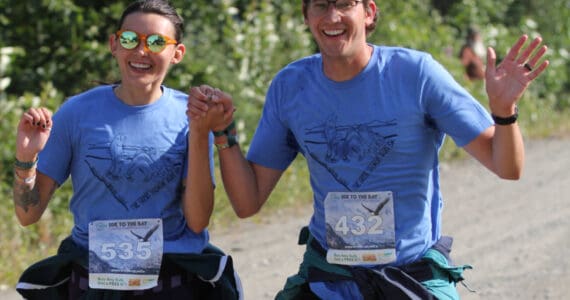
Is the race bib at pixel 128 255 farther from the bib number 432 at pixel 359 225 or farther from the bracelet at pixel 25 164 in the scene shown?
the bib number 432 at pixel 359 225

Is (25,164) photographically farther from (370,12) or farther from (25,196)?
(370,12)

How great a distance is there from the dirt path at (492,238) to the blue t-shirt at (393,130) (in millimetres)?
3141

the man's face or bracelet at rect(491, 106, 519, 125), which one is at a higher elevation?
the man's face

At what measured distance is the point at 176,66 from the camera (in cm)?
987

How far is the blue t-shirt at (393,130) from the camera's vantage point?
12.2 ft

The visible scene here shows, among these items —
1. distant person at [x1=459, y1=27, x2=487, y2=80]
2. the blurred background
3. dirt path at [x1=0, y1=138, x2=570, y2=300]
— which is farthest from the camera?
distant person at [x1=459, y1=27, x2=487, y2=80]

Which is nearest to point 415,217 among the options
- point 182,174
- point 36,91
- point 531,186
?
point 182,174

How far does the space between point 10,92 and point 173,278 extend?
578 cm

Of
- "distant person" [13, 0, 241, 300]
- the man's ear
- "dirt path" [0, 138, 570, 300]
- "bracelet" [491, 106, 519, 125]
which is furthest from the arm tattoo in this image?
"dirt path" [0, 138, 570, 300]

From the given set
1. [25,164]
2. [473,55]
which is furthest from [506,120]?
[473,55]

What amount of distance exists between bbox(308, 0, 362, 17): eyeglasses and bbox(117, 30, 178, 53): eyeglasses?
58 centimetres

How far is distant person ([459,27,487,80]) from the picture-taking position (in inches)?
547

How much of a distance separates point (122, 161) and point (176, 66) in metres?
5.96

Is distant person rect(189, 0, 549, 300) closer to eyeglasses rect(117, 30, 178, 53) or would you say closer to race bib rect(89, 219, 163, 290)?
eyeglasses rect(117, 30, 178, 53)
